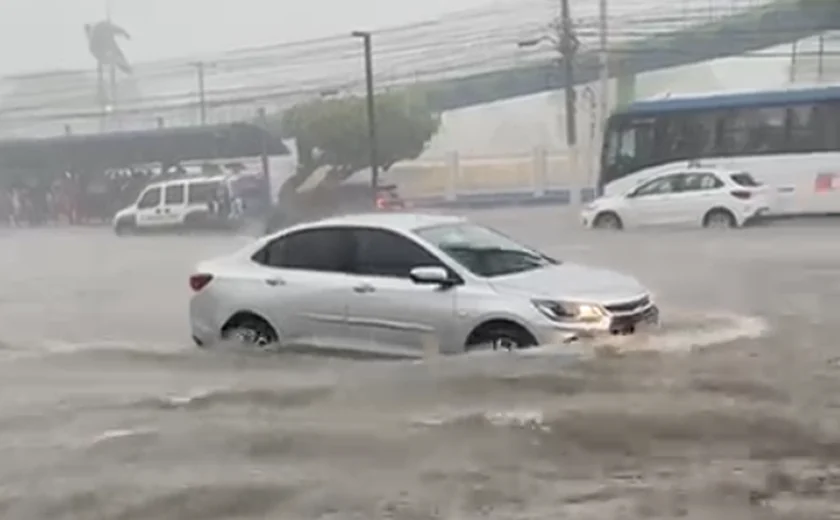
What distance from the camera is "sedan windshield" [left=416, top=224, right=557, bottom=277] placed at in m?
7.68

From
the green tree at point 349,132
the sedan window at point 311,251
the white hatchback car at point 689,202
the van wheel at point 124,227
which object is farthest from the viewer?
the white hatchback car at point 689,202

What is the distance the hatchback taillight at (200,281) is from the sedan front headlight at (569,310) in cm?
208

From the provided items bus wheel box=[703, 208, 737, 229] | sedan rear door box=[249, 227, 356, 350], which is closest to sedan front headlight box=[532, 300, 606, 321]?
sedan rear door box=[249, 227, 356, 350]

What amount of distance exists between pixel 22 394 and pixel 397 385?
2073 millimetres

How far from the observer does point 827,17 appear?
43.3 feet

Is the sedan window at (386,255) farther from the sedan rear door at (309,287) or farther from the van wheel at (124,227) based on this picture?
the van wheel at (124,227)

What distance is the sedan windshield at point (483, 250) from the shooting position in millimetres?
7684

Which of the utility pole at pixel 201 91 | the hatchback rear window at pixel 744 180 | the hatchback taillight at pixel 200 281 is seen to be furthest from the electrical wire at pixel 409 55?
the hatchback taillight at pixel 200 281

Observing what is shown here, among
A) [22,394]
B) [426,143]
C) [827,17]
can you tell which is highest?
[827,17]

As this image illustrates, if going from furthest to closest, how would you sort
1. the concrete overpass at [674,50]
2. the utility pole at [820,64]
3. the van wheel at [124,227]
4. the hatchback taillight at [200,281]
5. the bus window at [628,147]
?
1. the bus window at [628,147]
2. the van wheel at [124,227]
3. the utility pole at [820,64]
4. the concrete overpass at [674,50]
5. the hatchback taillight at [200,281]

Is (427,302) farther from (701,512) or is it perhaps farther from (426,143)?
(426,143)

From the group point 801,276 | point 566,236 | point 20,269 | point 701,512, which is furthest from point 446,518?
point 20,269

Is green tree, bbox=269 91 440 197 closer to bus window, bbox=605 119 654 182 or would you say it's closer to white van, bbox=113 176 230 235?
white van, bbox=113 176 230 235

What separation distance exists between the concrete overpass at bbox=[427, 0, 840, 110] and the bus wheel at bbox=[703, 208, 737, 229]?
1.63m
